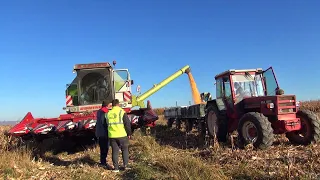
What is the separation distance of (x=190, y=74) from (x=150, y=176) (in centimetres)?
1564

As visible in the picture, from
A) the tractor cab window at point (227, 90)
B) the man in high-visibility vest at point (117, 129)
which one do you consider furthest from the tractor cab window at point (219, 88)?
the man in high-visibility vest at point (117, 129)

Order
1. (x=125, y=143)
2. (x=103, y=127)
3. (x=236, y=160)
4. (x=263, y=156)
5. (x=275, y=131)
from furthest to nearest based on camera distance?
(x=275, y=131), (x=103, y=127), (x=125, y=143), (x=263, y=156), (x=236, y=160)

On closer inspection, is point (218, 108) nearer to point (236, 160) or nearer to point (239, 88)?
point (239, 88)

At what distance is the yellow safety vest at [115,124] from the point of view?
8453mm

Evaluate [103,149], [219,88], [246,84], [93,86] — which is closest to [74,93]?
[93,86]

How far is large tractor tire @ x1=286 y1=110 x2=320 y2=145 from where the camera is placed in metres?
9.52

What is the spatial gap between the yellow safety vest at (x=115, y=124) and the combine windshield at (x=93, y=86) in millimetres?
5235

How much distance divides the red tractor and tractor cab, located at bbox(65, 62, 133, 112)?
3523mm

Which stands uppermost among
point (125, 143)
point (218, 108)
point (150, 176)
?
point (218, 108)

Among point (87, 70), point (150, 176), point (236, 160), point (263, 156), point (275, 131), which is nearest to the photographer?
point (150, 176)

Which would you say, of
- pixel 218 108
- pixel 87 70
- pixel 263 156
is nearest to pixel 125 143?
pixel 263 156

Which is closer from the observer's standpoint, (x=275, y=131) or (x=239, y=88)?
(x=275, y=131)

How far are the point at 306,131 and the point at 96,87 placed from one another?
26.2ft

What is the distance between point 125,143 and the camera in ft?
27.9
